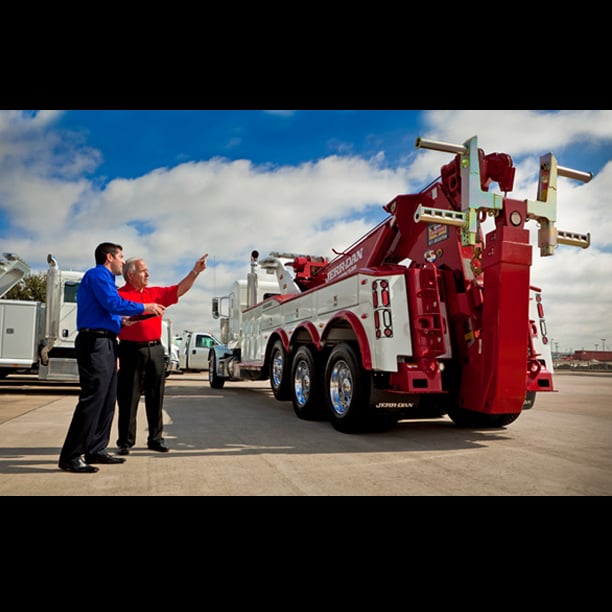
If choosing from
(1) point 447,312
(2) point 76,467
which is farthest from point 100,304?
(1) point 447,312

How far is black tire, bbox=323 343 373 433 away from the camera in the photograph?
5816 millimetres

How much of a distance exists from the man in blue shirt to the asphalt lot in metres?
0.15

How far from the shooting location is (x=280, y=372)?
8.97m

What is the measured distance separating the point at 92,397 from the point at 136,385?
0.86 meters

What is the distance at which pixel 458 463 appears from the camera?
15.0 feet

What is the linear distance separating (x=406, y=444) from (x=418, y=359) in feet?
3.02

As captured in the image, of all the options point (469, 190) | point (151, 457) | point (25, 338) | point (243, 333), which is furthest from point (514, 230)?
point (25, 338)

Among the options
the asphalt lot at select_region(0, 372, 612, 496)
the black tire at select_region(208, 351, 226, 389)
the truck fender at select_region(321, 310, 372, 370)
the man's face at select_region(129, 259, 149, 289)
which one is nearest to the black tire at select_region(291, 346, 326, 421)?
the asphalt lot at select_region(0, 372, 612, 496)

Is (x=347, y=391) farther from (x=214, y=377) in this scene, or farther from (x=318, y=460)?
(x=214, y=377)

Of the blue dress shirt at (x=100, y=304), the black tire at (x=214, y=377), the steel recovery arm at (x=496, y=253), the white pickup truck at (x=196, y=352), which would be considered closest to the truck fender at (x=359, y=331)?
the steel recovery arm at (x=496, y=253)

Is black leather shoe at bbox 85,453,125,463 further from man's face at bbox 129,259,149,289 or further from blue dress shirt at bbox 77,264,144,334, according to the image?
man's face at bbox 129,259,149,289

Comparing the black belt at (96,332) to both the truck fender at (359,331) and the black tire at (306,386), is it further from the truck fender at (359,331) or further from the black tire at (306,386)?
the black tire at (306,386)

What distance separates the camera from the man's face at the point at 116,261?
14.4ft

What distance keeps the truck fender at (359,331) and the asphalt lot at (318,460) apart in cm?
88
